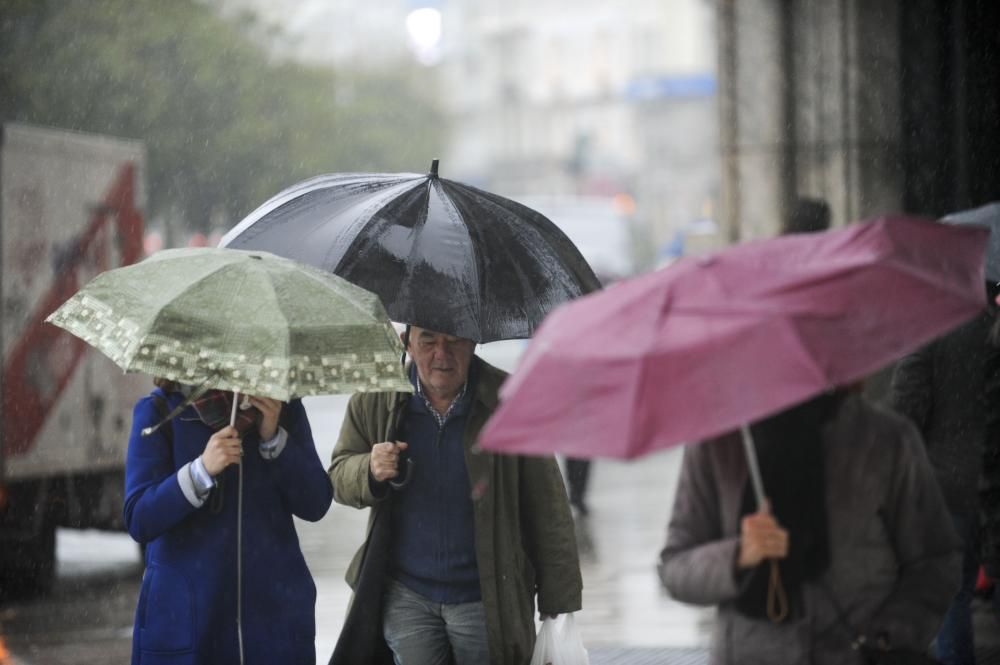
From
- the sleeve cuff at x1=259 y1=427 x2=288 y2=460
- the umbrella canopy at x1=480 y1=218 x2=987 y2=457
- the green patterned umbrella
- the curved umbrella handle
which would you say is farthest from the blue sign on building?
the umbrella canopy at x1=480 y1=218 x2=987 y2=457

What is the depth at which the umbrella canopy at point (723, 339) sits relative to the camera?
135 inches

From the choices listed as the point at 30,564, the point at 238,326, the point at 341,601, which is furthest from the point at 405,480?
the point at 30,564

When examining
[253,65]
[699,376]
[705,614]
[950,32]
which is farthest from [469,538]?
[253,65]

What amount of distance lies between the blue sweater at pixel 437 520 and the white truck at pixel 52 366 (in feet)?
21.8

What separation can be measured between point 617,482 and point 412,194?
12.4 metres

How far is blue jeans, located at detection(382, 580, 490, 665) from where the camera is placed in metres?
5.36

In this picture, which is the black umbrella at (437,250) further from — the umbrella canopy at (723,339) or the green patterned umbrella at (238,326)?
the umbrella canopy at (723,339)

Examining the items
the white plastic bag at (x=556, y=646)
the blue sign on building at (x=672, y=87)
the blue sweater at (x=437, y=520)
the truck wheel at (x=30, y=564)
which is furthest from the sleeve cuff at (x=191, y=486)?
the blue sign on building at (x=672, y=87)

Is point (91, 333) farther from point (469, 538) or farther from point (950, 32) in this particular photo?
point (950, 32)

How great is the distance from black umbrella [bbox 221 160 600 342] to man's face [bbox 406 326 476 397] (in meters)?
0.07

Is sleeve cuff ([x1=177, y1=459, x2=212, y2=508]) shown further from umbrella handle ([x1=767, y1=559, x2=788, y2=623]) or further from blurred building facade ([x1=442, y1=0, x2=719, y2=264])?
blurred building facade ([x1=442, y1=0, x2=719, y2=264])

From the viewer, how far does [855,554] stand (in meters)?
3.86

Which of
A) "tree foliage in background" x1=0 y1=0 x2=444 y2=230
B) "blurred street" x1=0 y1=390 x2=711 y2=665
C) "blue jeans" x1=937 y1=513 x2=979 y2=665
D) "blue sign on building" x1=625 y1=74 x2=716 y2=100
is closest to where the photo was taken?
"blue jeans" x1=937 y1=513 x2=979 y2=665

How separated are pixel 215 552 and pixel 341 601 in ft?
18.9
